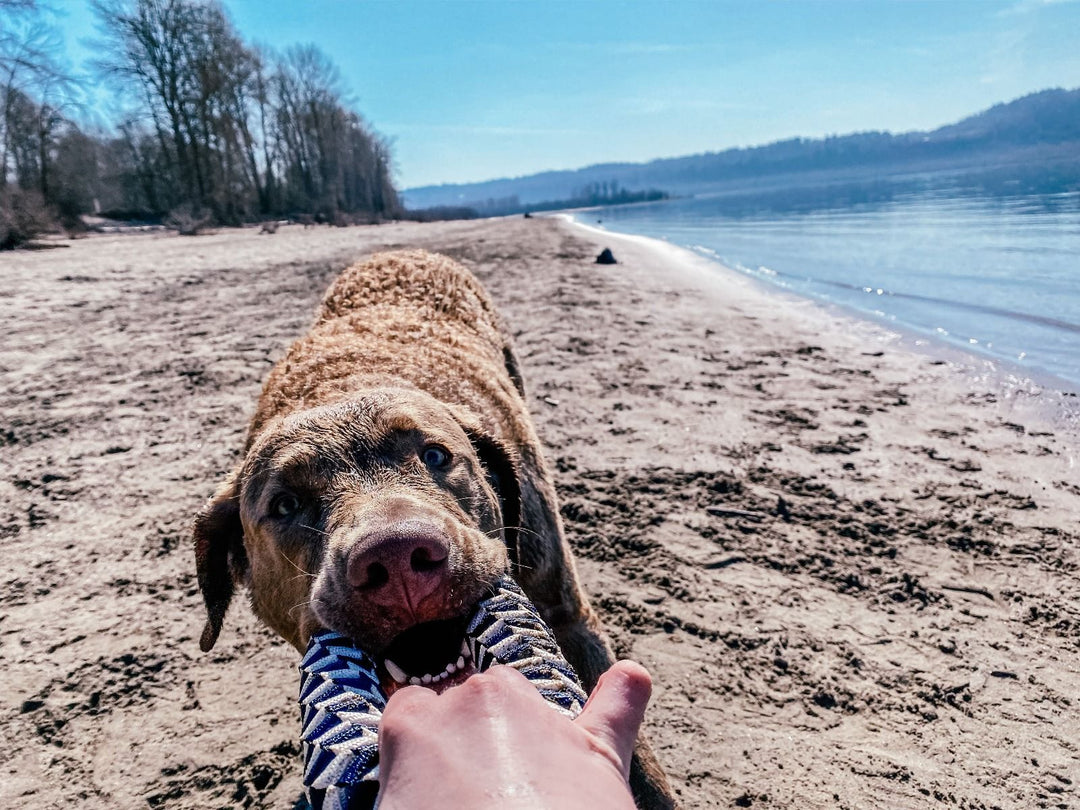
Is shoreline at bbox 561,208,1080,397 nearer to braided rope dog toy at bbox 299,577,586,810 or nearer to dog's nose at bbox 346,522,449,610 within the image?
braided rope dog toy at bbox 299,577,586,810

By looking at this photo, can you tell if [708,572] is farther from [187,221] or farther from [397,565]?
[187,221]

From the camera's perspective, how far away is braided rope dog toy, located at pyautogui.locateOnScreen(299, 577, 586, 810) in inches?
50.0

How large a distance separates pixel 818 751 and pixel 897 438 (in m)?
3.62

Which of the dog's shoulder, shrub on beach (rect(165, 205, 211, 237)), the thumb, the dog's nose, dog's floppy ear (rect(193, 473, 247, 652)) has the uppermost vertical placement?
shrub on beach (rect(165, 205, 211, 237))

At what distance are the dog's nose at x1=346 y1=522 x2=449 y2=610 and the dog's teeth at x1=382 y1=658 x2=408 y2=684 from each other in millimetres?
183

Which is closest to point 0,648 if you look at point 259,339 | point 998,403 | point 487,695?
point 487,695

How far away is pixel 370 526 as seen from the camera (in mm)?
1907

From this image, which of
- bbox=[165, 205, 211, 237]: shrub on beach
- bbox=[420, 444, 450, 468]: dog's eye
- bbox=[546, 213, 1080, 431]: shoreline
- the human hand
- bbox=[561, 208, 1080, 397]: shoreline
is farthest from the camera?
bbox=[165, 205, 211, 237]: shrub on beach

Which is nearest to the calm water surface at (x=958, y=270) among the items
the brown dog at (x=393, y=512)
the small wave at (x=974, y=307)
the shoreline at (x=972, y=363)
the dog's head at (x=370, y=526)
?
the small wave at (x=974, y=307)

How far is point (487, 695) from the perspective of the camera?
38.2 inches

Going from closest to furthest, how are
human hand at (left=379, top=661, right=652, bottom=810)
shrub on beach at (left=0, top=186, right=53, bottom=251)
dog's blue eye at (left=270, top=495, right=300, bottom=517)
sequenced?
human hand at (left=379, top=661, right=652, bottom=810)
dog's blue eye at (left=270, top=495, right=300, bottom=517)
shrub on beach at (left=0, top=186, right=53, bottom=251)

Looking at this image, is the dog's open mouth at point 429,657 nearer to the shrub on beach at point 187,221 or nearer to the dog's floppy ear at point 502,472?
the dog's floppy ear at point 502,472

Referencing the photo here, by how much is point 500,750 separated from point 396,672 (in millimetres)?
1052

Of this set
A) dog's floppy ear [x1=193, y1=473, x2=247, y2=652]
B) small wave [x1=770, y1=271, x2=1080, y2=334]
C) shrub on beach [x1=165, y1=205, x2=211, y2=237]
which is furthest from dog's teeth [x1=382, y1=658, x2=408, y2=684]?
shrub on beach [x1=165, y1=205, x2=211, y2=237]
